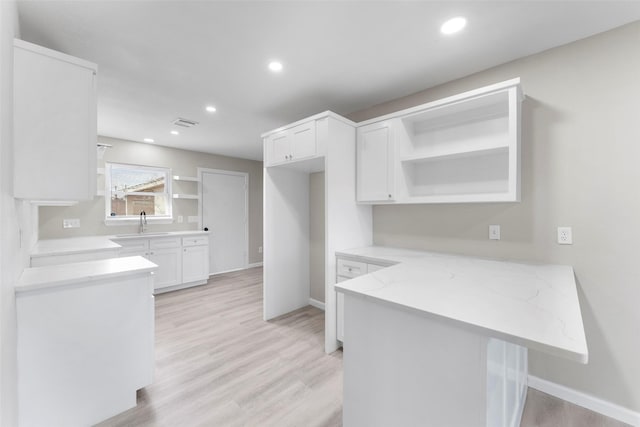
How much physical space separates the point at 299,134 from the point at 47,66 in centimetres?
183

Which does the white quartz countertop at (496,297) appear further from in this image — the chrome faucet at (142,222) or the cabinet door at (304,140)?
the chrome faucet at (142,222)

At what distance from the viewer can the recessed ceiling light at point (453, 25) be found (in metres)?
1.69

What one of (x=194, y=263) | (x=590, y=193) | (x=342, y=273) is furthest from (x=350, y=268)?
(x=194, y=263)

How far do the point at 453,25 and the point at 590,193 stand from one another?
1499mm

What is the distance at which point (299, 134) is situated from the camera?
2746 mm

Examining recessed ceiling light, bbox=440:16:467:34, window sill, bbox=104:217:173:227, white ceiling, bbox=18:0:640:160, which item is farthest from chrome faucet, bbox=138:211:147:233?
recessed ceiling light, bbox=440:16:467:34

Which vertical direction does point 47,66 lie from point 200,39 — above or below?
below

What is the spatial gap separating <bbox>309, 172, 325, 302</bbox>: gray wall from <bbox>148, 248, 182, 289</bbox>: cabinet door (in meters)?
2.36

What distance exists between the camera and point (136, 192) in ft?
15.2

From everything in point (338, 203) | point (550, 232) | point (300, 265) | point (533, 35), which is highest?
point (533, 35)

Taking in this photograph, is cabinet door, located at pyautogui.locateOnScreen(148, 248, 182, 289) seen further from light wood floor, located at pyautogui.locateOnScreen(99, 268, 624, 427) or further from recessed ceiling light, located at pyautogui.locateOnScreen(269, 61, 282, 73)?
recessed ceiling light, located at pyautogui.locateOnScreen(269, 61, 282, 73)

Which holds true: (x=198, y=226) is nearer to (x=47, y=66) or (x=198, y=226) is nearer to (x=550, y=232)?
(x=47, y=66)

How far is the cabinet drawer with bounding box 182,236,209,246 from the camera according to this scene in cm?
457

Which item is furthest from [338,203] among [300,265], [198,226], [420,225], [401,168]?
[198,226]
